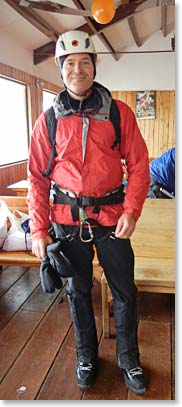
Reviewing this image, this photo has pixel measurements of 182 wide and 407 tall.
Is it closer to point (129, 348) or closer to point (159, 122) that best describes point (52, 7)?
point (129, 348)

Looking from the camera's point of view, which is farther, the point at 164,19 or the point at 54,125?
the point at 164,19

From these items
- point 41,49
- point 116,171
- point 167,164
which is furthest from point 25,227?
point 41,49

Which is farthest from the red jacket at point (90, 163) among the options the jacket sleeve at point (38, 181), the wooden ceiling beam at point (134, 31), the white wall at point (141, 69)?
the white wall at point (141, 69)

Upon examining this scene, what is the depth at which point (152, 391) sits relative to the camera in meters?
1.56

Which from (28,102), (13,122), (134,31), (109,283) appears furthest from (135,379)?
(134,31)

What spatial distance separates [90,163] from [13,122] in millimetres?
3947

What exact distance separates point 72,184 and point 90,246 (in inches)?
11.2

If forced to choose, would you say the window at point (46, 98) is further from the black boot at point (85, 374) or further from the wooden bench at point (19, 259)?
the black boot at point (85, 374)

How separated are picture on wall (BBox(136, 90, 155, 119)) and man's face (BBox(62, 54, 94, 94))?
6674 millimetres

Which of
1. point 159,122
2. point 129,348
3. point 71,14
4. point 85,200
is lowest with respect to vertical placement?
point 129,348

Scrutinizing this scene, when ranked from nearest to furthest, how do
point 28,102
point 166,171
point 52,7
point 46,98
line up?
1. point 166,171
2. point 52,7
3. point 28,102
4. point 46,98

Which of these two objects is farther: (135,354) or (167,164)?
(167,164)

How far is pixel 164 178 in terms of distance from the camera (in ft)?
7.97

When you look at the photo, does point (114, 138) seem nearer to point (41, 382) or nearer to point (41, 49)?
point (41, 382)
